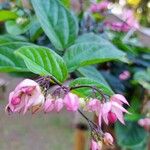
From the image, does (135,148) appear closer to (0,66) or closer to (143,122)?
(143,122)

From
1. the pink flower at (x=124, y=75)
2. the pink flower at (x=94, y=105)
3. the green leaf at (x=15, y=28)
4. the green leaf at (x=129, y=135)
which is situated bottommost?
the green leaf at (x=129, y=135)

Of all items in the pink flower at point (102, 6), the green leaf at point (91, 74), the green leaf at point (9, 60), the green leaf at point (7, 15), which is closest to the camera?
the green leaf at point (9, 60)

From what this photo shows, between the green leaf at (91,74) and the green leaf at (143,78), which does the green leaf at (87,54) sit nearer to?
the green leaf at (91,74)

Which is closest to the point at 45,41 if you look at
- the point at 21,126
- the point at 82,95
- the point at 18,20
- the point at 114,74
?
the point at 18,20

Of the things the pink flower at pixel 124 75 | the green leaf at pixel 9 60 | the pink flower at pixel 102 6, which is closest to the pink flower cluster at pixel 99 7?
the pink flower at pixel 102 6

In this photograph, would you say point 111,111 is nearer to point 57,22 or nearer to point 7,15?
point 57,22

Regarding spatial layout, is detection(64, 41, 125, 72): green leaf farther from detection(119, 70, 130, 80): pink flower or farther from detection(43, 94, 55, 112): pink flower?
detection(119, 70, 130, 80): pink flower

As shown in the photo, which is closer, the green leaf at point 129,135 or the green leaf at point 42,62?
the green leaf at point 42,62

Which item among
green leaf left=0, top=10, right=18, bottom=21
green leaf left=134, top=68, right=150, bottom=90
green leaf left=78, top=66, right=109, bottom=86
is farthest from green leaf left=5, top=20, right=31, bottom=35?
green leaf left=134, top=68, right=150, bottom=90
